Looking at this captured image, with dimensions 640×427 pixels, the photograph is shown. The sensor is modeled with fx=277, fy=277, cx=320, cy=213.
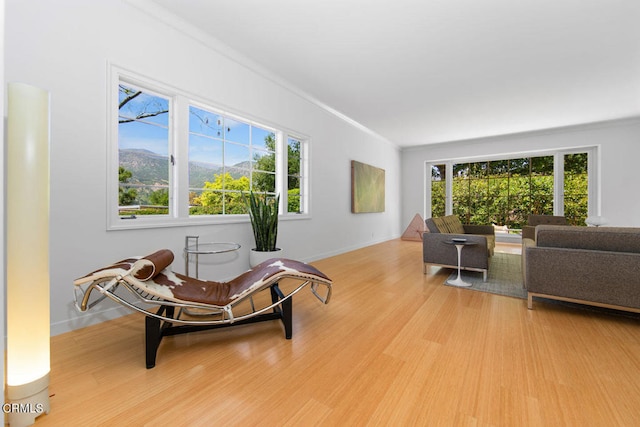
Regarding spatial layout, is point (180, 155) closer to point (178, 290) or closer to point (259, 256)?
point (259, 256)

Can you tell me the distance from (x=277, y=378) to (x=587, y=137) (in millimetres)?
7531

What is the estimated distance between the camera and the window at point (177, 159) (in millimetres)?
2387

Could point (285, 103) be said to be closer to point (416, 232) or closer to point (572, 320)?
point (572, 320)

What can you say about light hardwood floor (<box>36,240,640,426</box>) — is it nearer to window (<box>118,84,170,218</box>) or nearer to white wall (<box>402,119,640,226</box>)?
window (<box>118,84,170,218</box>)

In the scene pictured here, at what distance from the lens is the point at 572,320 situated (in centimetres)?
216

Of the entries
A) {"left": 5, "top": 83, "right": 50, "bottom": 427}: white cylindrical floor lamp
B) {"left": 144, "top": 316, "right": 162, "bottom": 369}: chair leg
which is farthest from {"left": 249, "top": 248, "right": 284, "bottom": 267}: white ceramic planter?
{"left": 5, "top": 83, "right": 50, "bottom": 427}: white cylindrical floor lamp

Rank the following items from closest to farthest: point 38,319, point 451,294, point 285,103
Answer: point 38,319, point 451,294, point 285,103

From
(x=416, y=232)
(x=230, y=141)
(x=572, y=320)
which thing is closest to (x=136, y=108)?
(x=230, y=141)

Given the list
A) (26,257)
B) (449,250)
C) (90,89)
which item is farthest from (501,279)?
(90,89)

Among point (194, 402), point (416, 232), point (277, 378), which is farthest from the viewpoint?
point (416, 232)

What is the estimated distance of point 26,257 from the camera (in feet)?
3.77

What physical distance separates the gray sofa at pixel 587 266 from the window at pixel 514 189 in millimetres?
4865

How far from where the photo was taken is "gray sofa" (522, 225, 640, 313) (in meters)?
2.03

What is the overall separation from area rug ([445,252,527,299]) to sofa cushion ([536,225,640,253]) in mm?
688
